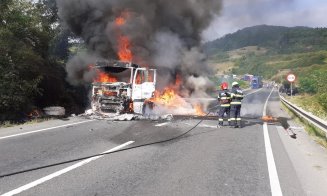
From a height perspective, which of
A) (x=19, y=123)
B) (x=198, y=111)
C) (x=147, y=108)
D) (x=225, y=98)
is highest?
(x=225, y=98)

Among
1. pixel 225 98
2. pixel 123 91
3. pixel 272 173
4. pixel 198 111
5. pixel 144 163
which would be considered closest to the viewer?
pixel 272 173

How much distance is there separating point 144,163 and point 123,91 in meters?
8.04

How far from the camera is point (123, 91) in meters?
14.5

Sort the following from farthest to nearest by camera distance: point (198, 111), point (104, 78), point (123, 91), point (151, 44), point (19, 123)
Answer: point (151, 44), point (198, 111), point (104, 78), point (123, 91), point (19, 123)

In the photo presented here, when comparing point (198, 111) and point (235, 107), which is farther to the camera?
point (198, 111)

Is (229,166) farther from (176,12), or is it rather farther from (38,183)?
(176,12)

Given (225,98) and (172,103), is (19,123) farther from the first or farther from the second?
(172,103)

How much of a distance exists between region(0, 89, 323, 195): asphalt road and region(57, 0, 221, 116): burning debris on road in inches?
235

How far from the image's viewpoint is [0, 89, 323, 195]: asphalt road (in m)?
5.19

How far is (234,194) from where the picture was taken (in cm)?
500

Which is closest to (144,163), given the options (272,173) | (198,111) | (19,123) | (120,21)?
(272,173)

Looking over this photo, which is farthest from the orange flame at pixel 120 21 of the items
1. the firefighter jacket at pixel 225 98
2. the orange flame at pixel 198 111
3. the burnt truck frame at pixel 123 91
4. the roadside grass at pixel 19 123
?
the firefighter jacket at pixel 225 98

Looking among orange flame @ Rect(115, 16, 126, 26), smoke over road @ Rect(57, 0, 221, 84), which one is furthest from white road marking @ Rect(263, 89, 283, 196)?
orange flame @ Rect(115, 16, 126, 26)

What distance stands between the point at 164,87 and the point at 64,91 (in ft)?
20.3
